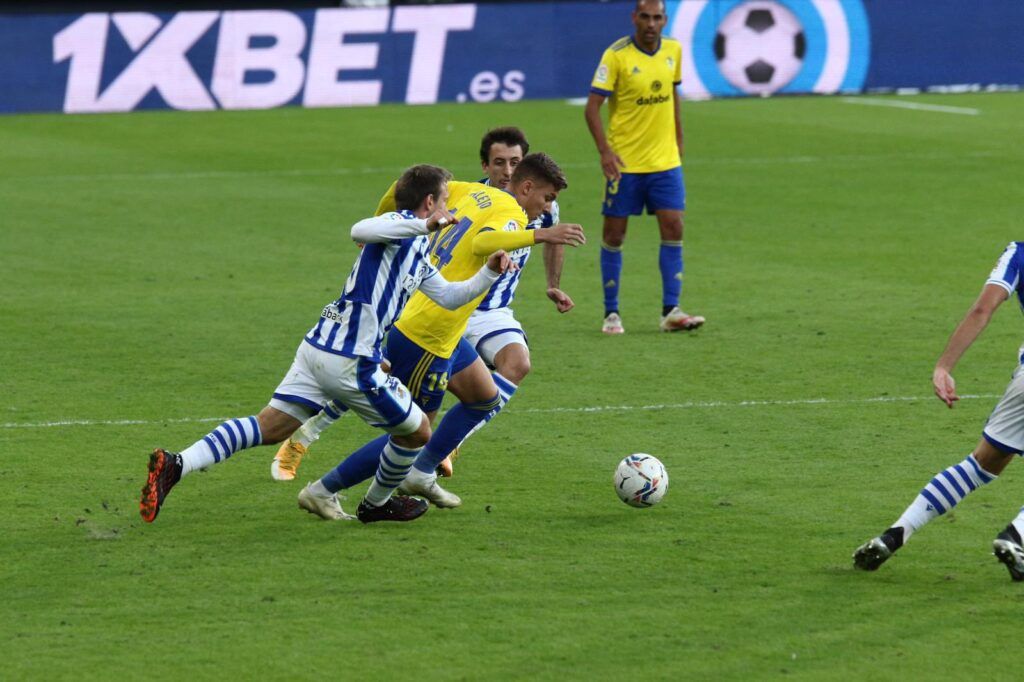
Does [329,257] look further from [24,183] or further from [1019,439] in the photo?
[1019,439]

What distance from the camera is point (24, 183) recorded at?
1880cm

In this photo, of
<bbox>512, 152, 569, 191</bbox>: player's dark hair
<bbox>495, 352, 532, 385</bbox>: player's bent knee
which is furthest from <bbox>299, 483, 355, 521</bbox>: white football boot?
<bbox>512, 152, 569, 191</bbox>: player's dark hair

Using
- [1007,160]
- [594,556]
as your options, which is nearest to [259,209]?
[1007,160]

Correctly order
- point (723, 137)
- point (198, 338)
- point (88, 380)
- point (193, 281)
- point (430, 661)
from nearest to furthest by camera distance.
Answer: point (430, 661) → point (88, 380) → point (198, 338) → point (193, 281) → point (723, 137)

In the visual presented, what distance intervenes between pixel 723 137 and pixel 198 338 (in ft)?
41.6

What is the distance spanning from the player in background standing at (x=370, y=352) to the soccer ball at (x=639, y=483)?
2.99 feet

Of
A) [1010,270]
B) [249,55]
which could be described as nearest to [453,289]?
[1010,270]

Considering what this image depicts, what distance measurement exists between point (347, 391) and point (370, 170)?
13327 mm

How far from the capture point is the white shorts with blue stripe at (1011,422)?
237 inches

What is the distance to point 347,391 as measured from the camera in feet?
22.1

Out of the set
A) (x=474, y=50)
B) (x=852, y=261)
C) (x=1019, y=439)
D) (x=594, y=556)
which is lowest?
(x=474, y=50)

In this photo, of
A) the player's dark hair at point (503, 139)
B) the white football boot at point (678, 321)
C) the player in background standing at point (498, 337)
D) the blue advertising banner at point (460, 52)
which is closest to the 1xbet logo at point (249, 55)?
the blue advertising banner at point (460, 52)

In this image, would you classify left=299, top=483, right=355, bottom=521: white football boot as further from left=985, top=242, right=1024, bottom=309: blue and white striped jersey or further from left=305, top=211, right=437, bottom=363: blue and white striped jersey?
left=985, top=242, right=1024, bottom=309: blue and white striped jersey

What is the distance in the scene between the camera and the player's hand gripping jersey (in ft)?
22.6
